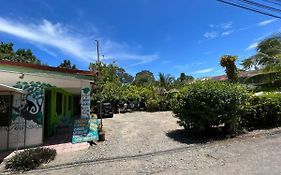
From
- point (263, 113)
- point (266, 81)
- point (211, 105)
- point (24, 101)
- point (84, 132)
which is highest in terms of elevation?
point (266, 81)

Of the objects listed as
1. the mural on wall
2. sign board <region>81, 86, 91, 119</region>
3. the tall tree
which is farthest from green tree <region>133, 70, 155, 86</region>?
the mural on wall

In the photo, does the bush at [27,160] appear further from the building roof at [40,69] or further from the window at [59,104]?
the window at [59,104]

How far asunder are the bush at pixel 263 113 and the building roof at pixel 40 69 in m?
7.73

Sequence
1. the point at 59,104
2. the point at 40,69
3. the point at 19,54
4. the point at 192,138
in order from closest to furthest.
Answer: the point at 192,138 < the point at 40,69 < the point at 59,104 < the point at 19,54

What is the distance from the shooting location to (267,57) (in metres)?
16.9

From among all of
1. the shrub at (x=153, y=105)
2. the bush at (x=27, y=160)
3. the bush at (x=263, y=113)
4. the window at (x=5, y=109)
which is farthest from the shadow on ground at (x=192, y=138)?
the shrub at (x=153, y=105)

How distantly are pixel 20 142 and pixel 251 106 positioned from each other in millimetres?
10138

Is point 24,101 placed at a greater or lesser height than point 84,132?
greater

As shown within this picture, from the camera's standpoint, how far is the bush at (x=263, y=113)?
1150 centimetres

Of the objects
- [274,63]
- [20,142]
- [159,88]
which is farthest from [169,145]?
[159,88]

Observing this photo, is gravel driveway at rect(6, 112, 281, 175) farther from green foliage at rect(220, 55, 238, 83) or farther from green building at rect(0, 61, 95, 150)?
green foliage at rect(220, 55, 238, 83)

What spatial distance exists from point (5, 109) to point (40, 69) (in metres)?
2.14

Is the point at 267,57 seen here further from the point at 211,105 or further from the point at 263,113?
the point at 211,105

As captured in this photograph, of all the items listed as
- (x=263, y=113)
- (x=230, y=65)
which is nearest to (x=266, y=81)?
(x=230, y=65)
